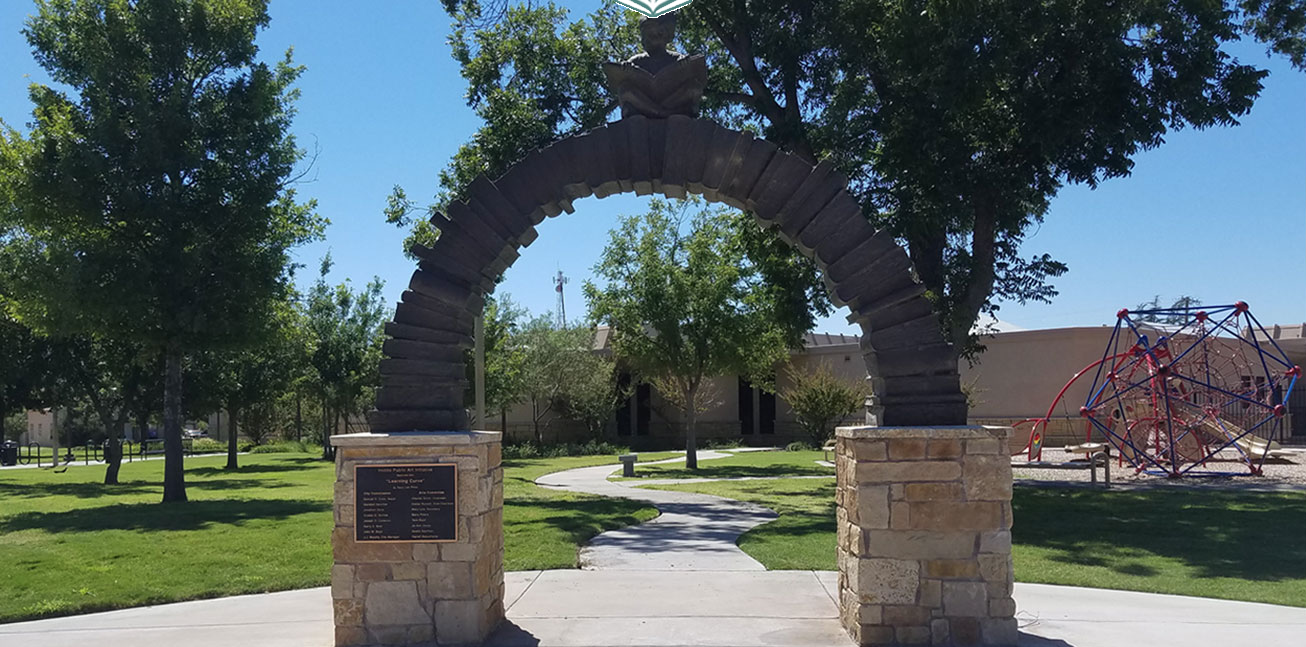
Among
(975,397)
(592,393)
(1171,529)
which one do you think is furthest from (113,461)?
(975,397)

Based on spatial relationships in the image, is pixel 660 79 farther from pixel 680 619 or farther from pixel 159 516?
pixel 159 516

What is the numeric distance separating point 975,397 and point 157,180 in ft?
79.2

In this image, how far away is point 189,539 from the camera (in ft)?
42.8

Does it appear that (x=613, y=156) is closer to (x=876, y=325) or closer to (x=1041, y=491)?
(x=876, y=325)

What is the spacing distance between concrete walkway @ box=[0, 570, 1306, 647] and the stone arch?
68.4 inches

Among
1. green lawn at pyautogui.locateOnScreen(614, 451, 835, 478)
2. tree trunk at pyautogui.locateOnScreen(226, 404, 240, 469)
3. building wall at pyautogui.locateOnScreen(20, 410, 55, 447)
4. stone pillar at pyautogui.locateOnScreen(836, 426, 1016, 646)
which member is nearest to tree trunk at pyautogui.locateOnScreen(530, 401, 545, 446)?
green lawn at pyautogui.locateOnScreen(614, 451, 835, 478)

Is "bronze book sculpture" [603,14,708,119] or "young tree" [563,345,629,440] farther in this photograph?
"young tree" [563,345,629,440]

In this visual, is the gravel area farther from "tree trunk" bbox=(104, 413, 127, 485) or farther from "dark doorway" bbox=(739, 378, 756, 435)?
"tree trunk" bbox=(104, 413, 127, 485)

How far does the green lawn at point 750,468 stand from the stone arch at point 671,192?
17.4 metres

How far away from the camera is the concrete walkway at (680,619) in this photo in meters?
7.33

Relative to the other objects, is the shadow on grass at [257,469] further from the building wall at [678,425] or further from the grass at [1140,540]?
the grass at [1140,540]

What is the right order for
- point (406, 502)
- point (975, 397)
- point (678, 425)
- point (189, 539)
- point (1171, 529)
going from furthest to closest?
point (678, 425) → point (975, 397) → point (1171, 529) → point (189, 539) → point (406, 502)

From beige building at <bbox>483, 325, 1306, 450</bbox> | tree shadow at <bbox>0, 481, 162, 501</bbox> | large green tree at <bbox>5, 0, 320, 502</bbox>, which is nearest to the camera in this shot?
large green tree at <bbox>5, 0, 320, 502</bbox>

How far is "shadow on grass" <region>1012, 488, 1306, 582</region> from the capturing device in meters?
11.2
